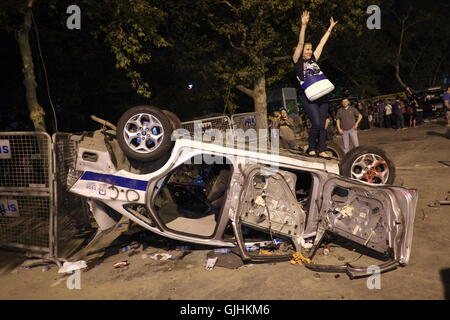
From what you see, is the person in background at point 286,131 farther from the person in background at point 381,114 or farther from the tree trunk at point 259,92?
the person in background at point 381,114

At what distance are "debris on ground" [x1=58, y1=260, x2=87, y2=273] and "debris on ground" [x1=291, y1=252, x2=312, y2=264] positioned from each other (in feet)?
8.72

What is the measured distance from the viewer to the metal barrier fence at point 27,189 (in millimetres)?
4754

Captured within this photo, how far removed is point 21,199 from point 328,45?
→ 69.9 ft

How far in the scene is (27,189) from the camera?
4.76m

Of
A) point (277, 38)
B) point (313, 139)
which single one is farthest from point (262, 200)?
point (277, 38)

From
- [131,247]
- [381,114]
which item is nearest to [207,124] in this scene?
[131,247]

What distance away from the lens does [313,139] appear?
5.41 meters

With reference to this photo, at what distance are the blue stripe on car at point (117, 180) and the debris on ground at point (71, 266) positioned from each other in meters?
1.14

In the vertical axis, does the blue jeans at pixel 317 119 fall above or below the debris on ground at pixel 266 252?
above

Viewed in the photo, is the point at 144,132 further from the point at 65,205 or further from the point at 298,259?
the point at 298,259

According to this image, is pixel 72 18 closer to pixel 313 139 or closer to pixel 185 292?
pixel 313 139

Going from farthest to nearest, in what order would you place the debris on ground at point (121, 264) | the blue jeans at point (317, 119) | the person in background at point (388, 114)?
the person in background at point (388, 114)
the blue jeans at point (317, 119)
the debris on ground at point (121, 264)

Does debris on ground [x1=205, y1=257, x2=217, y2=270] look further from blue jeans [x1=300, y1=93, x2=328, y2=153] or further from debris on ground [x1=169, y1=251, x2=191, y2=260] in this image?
blue jeans [x1=300, y1=93, x2=328, y2=153]

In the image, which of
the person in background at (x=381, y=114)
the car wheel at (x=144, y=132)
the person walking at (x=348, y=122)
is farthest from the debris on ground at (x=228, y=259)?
the person in background at (x=381, y=114)
